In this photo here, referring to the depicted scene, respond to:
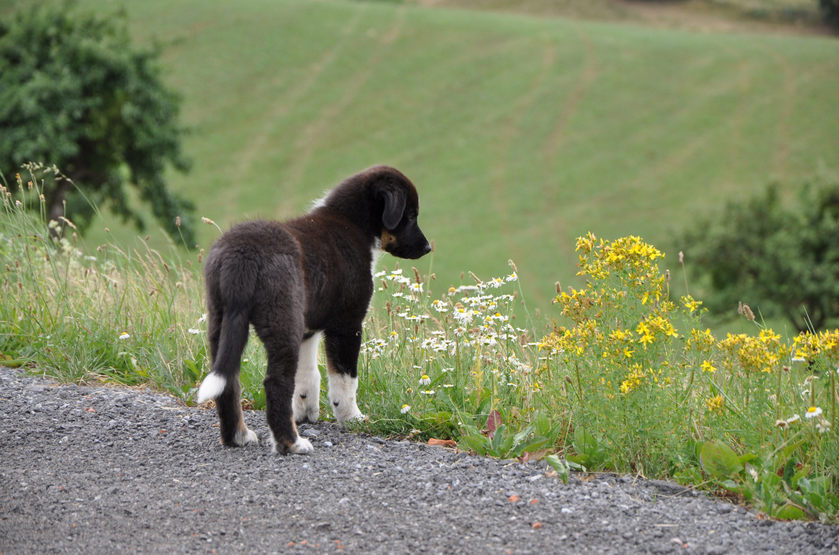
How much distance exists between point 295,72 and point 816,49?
157ft

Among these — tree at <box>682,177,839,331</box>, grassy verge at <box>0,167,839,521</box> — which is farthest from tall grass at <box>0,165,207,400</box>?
tree at <box>682,177,839,331</box>

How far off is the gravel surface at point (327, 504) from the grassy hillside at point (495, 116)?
3379 centimetres

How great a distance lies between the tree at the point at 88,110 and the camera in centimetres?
2200

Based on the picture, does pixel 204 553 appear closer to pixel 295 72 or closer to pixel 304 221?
pixel 304 221

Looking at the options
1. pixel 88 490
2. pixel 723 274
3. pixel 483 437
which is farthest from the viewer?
pixel 723 274

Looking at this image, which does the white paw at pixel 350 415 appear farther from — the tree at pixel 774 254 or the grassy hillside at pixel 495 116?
the grassy hillside at pixel 495 116

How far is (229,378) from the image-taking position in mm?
3752

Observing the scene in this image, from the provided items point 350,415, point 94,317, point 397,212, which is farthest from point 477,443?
point 94,317

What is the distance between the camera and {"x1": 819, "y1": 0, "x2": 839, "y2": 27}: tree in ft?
239

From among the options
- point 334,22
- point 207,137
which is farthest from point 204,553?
point 334,22

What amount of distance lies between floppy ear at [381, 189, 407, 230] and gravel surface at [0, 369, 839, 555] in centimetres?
150

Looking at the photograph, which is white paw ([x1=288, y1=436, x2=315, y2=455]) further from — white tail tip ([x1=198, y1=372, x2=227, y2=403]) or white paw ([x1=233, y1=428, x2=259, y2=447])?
white tail tip ([x1=198, y1=372, x2=227, y2=403])

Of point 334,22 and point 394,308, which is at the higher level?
point 334,22

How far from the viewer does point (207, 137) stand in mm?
55469
